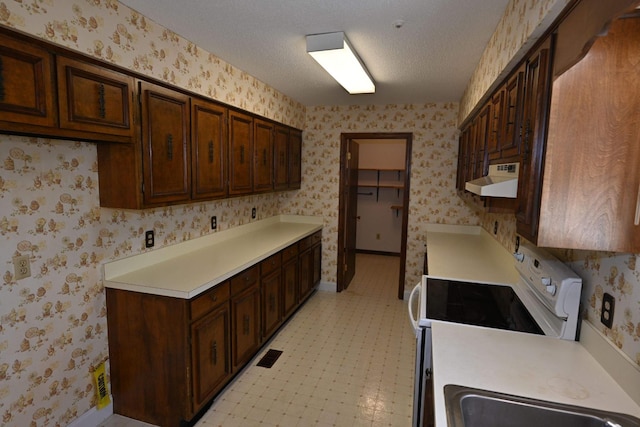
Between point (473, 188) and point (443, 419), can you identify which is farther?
point (473, 188)

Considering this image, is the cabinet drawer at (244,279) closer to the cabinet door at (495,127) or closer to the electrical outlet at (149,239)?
the electrical outlet at (149,239)

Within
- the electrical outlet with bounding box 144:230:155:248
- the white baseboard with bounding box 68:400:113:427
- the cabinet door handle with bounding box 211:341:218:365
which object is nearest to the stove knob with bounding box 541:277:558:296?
the cabinet door handle with bounding box 211:341:218:365

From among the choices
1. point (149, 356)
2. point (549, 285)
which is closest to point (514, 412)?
point (549, 285)

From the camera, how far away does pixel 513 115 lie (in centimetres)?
163

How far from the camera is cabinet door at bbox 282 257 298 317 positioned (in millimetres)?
3438

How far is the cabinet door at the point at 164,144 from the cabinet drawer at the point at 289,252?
1280 millimetres

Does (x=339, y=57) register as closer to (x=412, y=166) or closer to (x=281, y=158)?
(x=281, y=158)

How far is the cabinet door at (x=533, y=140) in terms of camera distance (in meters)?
1.20

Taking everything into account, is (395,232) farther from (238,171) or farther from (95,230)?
(95,230)

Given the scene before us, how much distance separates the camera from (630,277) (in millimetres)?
1157

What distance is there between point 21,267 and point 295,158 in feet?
9.88

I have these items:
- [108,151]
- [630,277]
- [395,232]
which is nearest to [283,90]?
[108,151]

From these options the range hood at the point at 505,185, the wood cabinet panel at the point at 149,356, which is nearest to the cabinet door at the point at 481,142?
the range hood at the point at 505,185

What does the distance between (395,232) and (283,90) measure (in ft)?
12.8
